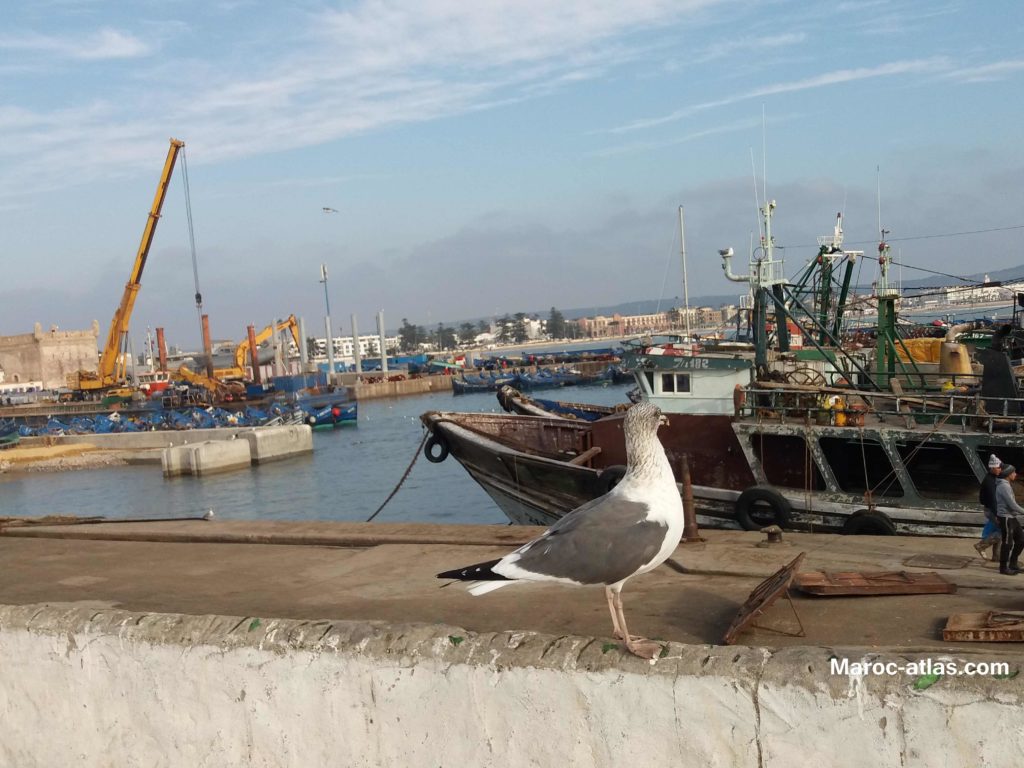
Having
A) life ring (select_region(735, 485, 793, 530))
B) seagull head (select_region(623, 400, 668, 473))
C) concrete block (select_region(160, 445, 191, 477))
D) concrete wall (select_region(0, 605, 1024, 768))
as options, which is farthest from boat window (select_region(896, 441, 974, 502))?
concrete block (select_region(160, 445, 191, 477))

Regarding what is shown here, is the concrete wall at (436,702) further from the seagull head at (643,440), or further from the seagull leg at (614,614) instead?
the seagull head at (643,440)

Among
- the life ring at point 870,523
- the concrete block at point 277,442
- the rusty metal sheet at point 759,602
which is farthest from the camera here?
the concrete block at point 277,442

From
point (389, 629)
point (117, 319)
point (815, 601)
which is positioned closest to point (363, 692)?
point (389, 629)

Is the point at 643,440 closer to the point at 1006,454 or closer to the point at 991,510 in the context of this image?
the point at 991,510

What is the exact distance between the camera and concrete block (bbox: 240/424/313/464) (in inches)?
1633

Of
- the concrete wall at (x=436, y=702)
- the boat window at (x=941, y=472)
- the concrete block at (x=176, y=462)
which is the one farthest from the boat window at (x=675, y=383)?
the concrete block at (x=176, y=462)

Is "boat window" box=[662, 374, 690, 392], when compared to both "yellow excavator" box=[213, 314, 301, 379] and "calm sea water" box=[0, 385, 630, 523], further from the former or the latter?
"yellow excavator" box=[213, 314, 301, 379]

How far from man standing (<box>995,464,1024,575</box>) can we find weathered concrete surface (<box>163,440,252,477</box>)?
35.6 m

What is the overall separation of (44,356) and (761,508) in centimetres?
10559

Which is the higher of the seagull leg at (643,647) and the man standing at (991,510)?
the seagull leg at (643,647)

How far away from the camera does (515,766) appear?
13.6ft

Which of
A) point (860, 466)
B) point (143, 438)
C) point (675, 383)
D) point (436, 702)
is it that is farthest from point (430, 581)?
point (143, 438)

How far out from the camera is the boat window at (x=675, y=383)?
15938 millimetres

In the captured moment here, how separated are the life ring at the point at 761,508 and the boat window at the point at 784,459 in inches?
23.5
